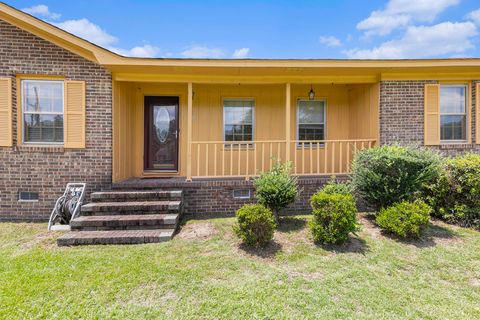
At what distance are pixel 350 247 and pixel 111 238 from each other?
3798 mm

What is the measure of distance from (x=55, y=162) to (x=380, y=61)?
24.3 ft

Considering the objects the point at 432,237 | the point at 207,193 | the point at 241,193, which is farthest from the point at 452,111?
the point at 207,193

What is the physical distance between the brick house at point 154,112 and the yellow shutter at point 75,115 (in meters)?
0.02

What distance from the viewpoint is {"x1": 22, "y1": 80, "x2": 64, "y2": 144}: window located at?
5.53 metres

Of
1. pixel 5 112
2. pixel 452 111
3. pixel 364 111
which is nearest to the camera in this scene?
pixel 5 112

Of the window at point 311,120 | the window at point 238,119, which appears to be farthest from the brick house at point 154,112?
the window at point 311,120

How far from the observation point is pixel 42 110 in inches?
219

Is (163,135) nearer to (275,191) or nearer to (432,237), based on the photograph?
(275,191)

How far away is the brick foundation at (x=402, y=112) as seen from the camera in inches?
239

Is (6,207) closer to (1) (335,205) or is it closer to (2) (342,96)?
(1) (335,205)

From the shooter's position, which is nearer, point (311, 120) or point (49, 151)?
point (49, 151)

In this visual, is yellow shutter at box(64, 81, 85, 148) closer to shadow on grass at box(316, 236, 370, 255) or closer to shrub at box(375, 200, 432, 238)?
shadow on grass at box(316, 236, 370, 255)

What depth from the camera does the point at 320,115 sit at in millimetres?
7312

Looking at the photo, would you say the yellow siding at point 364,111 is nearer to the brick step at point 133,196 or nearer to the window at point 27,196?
the brick step at point 133,196
